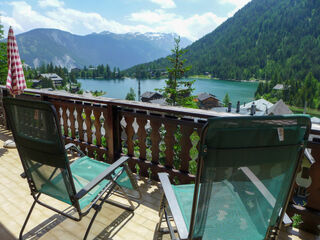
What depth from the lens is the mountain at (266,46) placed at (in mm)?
94875

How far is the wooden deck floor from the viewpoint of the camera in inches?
75.9

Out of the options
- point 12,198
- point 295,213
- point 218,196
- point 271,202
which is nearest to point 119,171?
point 218,196

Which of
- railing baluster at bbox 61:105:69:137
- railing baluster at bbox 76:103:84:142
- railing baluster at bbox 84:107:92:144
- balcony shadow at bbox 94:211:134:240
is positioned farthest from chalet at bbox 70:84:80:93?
balcony shadow at bbox 94:211:134:240

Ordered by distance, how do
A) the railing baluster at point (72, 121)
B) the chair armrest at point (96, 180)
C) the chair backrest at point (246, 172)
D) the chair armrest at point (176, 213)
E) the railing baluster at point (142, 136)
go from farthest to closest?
the railing baluster at point (72, 121) → the railing baluster at point (142, 136) → the chair armrest at point (96, 180) → the chair armrest at point (176, 213) → the chair backrest at point (246, 172)

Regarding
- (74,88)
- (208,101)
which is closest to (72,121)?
(208,101)

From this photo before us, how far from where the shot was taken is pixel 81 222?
2.09 metres

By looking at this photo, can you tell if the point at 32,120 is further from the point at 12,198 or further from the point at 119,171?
the point at 12,198

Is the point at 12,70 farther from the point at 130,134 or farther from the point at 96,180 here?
the point at 96,180

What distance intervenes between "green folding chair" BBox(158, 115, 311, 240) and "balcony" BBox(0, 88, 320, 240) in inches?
30.2

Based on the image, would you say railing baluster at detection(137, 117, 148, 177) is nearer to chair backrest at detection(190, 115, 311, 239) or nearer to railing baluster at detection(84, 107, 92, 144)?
railing baluster at detection(84, 107, 92, 144)

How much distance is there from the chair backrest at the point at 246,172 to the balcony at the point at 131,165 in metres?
0.77

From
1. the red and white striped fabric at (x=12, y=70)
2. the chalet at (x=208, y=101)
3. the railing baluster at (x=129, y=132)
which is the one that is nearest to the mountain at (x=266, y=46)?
the chalet at (x=208, y=101)

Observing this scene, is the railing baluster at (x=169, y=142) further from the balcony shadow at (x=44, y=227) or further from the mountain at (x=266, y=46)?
the mountain at (x=266, y=46)

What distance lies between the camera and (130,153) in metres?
2.98
